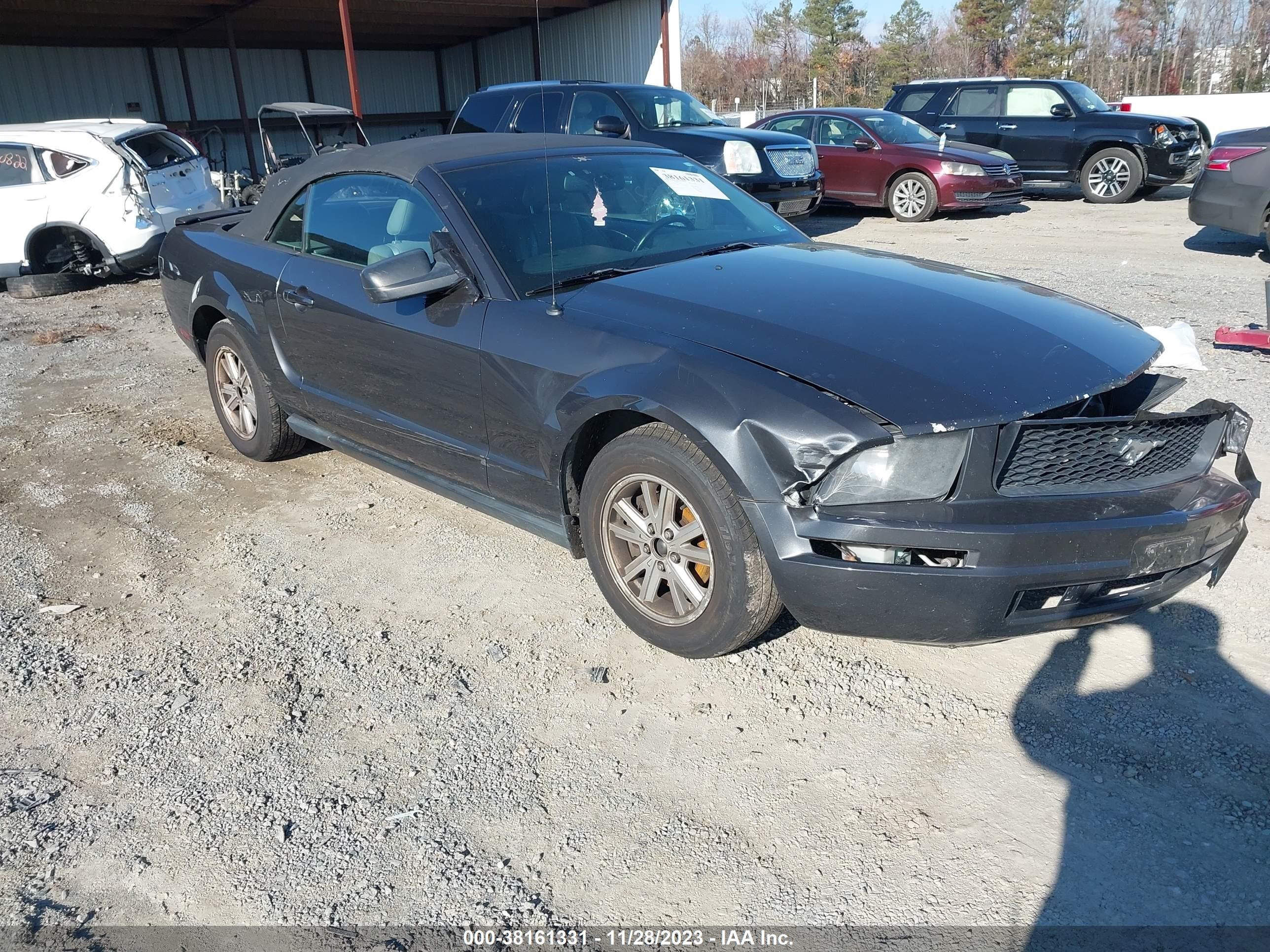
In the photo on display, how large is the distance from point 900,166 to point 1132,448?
436 inches

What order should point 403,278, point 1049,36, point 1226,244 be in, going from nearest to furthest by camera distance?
point 403,278 → point 1226,244 → point 1049,36

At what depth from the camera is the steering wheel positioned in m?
3.88

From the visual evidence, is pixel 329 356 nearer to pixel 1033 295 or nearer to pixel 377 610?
pixel 377 610

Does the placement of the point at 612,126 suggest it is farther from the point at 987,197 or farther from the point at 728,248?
the point at 728,248

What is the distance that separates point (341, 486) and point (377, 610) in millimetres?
1397

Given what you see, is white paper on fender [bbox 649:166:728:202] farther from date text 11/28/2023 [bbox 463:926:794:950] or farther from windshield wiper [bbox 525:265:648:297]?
date text 11/28/2023 [bbox 463:926:794:950]

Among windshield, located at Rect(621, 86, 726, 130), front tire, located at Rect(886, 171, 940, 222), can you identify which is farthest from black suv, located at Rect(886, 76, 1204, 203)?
windshield, located at Rect(621, 86, 726, 130)

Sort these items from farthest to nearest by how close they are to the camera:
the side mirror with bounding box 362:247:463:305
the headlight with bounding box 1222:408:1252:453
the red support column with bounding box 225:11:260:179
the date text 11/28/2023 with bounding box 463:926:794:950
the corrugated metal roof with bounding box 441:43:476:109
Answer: the corrugated metal roof with bounding box 441:43:476:109
the red support column with bounding box 225:11:260:179
the side mirror with bounding box 362:247:463:305
the headlight with bounding box 1222:408:1252:453
the date text 11/28/2023 with bounding box 463:926:794:950

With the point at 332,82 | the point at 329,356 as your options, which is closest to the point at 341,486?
the point at 329,356

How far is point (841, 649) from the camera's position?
3268 mm

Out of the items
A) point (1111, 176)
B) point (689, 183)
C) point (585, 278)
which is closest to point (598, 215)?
point (585, 278)

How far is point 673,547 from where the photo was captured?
3059 millimetres

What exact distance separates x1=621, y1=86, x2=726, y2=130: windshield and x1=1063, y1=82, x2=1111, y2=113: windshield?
573 cm

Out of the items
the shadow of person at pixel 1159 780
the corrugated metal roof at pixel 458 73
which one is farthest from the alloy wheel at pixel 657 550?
the corrugated metal roof at pixel 458 73
